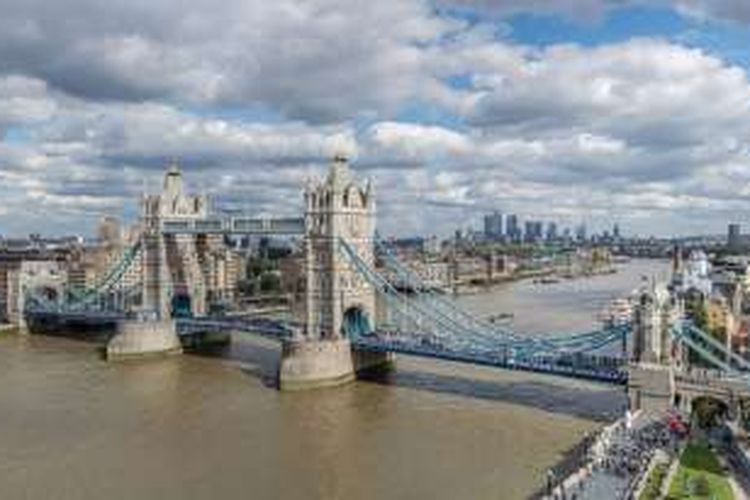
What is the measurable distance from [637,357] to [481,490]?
10.9m

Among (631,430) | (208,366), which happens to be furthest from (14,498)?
(208,366)

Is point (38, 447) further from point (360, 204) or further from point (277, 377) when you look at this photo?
point (360, 204)

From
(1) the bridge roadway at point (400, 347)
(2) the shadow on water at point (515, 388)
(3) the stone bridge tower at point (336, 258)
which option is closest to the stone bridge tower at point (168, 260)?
(1) the bridge roadway at point (400, 347)

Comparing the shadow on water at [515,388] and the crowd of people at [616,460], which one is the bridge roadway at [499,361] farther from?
the crowd of people at [616,460]

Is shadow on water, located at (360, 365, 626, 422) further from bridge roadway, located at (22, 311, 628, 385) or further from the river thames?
bridge roadway, located at (22, 311, 628, 385)

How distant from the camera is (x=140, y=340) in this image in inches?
2350

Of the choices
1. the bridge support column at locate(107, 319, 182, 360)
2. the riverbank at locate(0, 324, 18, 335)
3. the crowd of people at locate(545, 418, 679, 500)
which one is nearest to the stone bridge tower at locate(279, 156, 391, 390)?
the bridge support column at locate(107, 319, 182, 360)

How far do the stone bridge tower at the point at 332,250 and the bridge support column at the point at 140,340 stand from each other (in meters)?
11.0

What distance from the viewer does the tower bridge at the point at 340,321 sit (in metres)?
39.2

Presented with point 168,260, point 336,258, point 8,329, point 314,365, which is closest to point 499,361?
point 314,365

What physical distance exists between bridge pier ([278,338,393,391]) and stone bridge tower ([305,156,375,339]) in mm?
3306

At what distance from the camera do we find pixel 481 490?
3100 cm

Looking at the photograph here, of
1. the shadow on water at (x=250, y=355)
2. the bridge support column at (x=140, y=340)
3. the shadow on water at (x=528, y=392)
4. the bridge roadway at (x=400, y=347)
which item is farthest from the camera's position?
the bridge support column at (x=140, y=340)

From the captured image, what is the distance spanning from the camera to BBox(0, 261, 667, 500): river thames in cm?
3219
